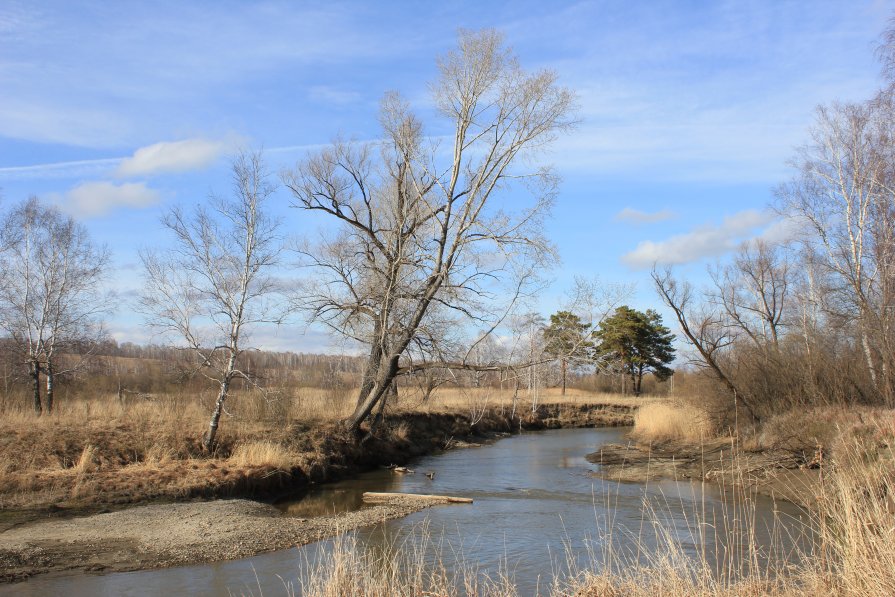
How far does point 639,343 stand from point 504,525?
4409 centimetres

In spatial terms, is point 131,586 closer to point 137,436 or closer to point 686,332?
point 137,436

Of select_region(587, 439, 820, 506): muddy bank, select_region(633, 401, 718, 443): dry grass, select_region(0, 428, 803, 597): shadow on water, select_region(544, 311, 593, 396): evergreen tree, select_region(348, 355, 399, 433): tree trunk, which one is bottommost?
select_region(0, 428, 803, 597): shadow on water

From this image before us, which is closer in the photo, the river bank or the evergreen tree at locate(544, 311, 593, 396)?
the river bank

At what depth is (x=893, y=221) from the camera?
67.2 ft

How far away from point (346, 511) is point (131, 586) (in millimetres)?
5799

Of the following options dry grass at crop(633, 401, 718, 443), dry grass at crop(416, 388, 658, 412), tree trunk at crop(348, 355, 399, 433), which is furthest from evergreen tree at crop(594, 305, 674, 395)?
tree trunk at crop(348, 355, 399, 433)

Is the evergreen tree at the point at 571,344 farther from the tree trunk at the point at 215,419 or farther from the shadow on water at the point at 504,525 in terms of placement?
the tree trunk at the point at 215,419

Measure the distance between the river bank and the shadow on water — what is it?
55 cm

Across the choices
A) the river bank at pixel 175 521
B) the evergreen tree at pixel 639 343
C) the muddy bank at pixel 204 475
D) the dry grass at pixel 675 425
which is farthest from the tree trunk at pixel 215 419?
the evergreen tree at pixel 639 343

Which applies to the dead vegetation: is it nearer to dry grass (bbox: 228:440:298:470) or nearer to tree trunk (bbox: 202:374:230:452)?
dry grass (bbox: 228:440:298:470)

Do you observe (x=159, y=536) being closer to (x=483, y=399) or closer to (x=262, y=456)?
(x=262, y=456)

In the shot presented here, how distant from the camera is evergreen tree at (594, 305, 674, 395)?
5369 centimetres

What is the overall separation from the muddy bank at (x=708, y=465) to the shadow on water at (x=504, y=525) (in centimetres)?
81

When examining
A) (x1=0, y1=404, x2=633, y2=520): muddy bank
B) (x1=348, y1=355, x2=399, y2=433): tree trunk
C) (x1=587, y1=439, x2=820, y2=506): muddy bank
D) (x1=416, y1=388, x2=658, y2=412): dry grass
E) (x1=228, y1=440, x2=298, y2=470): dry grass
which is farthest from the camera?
(x1=416, y1=388, x2=658, y2=412): dry grass
